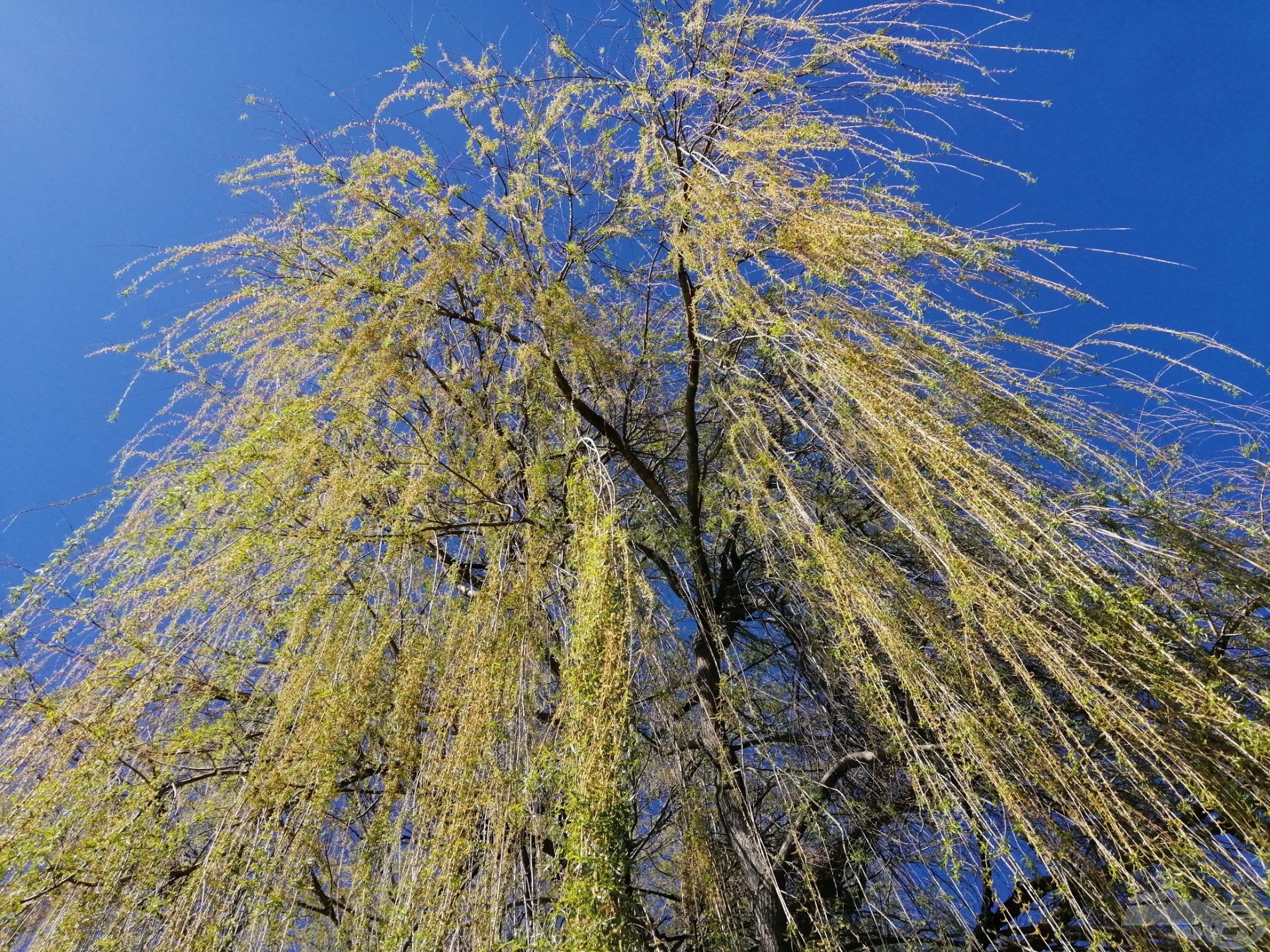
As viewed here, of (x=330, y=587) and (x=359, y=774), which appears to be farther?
(x=359, y=774)

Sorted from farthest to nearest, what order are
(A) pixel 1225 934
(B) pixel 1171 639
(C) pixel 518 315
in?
(C) pixel 518 315
(B) pixel 1171 639
(A) pixel 1225 934

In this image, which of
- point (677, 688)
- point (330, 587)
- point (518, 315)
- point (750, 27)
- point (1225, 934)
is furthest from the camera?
point (518, 315)

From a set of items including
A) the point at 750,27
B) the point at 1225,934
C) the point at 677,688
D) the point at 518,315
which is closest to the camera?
the point at 1225,934

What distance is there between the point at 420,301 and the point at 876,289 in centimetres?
190

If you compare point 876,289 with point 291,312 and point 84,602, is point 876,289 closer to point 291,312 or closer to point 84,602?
point 291,312

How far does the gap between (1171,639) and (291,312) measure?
10.9 feet

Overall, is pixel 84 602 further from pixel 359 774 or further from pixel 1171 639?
pixel 1171 639

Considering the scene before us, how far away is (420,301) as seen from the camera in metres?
2.99

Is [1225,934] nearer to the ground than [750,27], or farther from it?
nearer to the ground

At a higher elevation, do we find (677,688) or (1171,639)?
(677,688)

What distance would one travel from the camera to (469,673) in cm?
216

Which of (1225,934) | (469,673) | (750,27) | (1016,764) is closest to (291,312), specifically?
(469,673)

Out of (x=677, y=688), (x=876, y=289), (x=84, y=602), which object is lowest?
(x=677, y=688)

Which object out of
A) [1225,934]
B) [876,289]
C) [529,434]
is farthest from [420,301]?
[1225,934]
